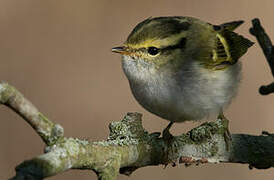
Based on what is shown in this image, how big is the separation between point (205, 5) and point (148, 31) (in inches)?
139

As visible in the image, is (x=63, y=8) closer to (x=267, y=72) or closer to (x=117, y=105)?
(x=117, y=105)

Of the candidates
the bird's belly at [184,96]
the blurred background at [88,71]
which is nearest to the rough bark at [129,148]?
the bird's belly at [184,96]

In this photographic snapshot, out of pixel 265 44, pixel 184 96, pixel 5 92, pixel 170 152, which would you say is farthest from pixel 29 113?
pixel 184 96

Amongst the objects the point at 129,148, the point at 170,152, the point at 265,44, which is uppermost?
the point at 265,44

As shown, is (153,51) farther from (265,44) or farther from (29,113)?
(29,113)

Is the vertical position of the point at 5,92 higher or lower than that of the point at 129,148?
higher

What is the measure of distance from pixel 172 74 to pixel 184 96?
0.21 metres

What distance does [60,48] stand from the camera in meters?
6.80

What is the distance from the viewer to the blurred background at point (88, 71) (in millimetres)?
5973

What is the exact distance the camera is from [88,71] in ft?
22.3

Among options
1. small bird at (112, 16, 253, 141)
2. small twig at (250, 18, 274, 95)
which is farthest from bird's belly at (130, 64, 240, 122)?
small twig at (250, 18, 274, 95)

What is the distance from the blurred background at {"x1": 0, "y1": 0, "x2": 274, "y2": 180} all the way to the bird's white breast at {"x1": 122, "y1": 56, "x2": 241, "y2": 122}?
217 cm

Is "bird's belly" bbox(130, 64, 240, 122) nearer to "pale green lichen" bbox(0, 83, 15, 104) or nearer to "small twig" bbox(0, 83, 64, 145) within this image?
"small twig" bbox(0, 83, 64, 145)

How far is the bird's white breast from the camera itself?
3578 millimetres
